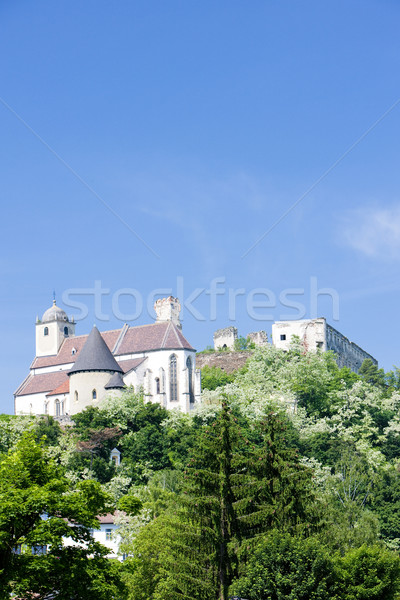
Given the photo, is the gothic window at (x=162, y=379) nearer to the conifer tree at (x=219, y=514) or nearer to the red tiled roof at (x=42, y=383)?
the red tiled roof at (x=42, y=383)

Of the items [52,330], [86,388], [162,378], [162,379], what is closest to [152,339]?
[162,378]

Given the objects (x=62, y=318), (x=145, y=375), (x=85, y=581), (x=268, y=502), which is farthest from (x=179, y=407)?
(x=85, y=581)

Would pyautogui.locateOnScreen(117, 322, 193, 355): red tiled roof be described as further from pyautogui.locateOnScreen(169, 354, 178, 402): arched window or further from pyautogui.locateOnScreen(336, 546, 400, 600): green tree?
pyautogui.locateOnScreen(336, 546, 400, 600): green tree

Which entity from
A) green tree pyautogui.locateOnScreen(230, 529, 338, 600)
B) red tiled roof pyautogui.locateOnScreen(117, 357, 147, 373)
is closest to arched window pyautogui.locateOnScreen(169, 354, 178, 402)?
red tiled roof pyautogui.locateOnScreen(117, 357, 147, 373)

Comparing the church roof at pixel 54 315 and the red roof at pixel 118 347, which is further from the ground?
the church roof at pixel 54 315

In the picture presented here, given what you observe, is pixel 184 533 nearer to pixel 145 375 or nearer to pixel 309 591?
pixel 309 591

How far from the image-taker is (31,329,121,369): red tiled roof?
9719 centimetres

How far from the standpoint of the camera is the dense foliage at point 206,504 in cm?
2702

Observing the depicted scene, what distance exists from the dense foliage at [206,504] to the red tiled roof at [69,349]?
1829cm

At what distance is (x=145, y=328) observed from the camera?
95438mm

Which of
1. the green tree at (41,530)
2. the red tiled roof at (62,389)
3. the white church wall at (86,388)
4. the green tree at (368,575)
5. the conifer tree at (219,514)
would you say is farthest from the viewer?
the red tiled roof at (62,389)

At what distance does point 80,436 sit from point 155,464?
22.9ft

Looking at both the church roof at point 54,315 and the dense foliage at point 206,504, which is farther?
the church roof at point 54,315

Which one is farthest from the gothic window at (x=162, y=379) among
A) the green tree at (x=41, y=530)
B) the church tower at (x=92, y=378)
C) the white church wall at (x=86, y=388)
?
the green tree at (x=41, y=530)
